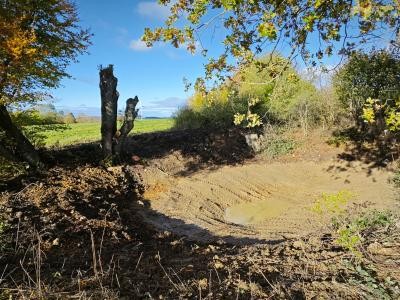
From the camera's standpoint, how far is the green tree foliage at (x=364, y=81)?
12422 millimetres

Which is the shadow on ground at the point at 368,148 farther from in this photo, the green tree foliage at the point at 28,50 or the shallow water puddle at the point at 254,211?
the green tree foliage at the point at 28,50

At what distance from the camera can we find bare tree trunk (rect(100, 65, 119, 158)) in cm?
1100

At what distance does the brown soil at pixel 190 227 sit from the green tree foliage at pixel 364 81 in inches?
71.2

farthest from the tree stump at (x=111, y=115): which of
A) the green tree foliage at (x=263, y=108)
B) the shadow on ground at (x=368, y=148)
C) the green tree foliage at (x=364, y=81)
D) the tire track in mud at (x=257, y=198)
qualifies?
the shadow on ground at (x=368, y=148)

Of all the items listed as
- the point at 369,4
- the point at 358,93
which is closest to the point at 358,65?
the point at 358,93

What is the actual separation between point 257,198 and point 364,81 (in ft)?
18.5

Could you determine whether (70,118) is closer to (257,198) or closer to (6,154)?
(6,154)

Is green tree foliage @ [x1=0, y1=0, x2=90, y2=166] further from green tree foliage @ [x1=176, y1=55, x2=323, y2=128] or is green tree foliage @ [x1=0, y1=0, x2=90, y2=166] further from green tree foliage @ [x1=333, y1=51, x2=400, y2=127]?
green tree foliage @ [x1=333, y1=51, x2=400, y2=127]

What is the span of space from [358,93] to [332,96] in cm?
160

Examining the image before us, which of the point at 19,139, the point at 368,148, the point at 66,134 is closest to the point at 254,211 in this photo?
the point at 368,148

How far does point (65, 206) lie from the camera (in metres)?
8.16

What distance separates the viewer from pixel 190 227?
8.92 meters

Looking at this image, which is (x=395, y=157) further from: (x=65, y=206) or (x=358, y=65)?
(x=65, y=206)

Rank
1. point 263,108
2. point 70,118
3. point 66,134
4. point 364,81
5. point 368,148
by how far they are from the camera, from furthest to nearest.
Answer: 1. point 70,118
2. point 66,134
3. point 263,108
4. point 364,81
5. point 368,148
